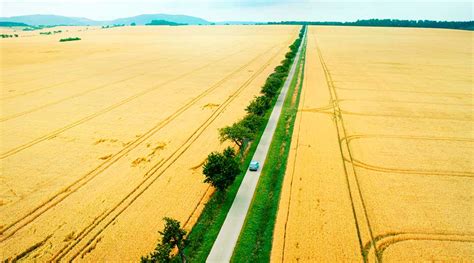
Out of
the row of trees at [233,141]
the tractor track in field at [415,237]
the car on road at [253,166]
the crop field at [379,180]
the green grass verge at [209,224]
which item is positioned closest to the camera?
the green grass verge at [209,224]

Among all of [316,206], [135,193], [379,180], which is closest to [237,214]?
[316,206]

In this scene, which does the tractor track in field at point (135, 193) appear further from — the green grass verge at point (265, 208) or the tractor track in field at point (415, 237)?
the tractor track in field at point (415, 237)

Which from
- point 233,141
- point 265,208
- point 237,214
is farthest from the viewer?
point 233,141

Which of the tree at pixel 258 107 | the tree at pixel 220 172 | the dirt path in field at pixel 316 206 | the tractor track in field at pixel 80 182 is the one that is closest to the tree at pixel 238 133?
the dirt path in field at pixel 316 206

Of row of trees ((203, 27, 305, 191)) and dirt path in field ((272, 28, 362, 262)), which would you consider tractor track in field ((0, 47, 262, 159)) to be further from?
dirt path in field ((272, 28, 362, 262))

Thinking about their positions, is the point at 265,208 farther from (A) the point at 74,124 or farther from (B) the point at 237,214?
(A) the point at 74,124

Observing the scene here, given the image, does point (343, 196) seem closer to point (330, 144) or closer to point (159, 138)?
point (330, 144)
